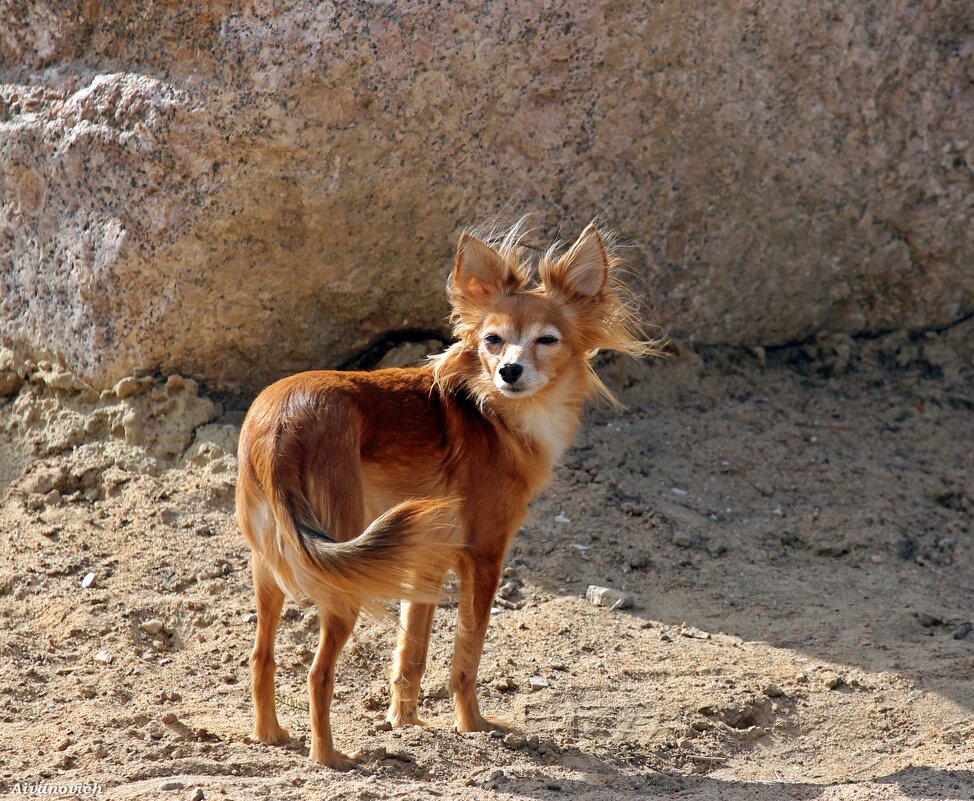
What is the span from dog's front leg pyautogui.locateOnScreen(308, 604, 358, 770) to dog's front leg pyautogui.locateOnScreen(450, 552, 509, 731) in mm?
625

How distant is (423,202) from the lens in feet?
21.4

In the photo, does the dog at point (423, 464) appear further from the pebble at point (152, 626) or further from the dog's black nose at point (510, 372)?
the pebble at point (152, 626)

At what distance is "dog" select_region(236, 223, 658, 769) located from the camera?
412 cm

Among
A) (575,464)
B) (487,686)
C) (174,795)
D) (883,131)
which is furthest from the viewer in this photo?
(883,131)

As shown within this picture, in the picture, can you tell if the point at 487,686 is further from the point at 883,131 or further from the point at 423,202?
the point at 883,131

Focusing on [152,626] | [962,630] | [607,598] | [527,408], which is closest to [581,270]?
[527,408]

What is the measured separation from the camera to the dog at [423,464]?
4.12 m

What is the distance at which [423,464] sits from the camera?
16.2 feet

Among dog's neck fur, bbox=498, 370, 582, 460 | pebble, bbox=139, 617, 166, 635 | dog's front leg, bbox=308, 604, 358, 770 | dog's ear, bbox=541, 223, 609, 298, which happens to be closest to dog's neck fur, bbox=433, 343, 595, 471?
dog's neck fur, bbox=498, 370, 582, 460

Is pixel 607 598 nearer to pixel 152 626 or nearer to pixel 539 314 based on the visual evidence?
pixel 539 314

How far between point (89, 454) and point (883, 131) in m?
5.13

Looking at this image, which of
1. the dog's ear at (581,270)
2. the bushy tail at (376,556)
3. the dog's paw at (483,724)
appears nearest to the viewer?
the bushy tail at (376,556)

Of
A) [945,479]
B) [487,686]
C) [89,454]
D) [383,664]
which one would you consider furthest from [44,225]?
[945,479]

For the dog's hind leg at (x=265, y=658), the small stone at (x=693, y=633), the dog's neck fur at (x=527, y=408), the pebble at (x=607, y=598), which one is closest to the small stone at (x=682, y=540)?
the pebble at (x=607, y=598)
